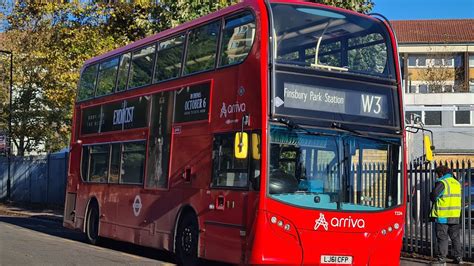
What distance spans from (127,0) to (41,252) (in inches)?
526

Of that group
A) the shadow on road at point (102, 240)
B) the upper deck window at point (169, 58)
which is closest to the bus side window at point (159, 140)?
the upper deck window at point (169, 58)

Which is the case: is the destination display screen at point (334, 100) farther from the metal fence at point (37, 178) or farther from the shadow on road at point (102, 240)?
the metal fence at point (37, 178)

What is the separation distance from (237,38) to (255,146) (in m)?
2.08

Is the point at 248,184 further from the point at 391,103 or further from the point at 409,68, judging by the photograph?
the point at 409,68

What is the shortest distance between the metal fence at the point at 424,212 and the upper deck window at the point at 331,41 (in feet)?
10.5

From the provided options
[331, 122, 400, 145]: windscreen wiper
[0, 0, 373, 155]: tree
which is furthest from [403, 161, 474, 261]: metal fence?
[0, 0, 373, 155]: tree

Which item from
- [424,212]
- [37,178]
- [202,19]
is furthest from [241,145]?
[37,178]

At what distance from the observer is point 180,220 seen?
11.4m

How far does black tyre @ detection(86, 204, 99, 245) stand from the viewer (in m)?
15.4

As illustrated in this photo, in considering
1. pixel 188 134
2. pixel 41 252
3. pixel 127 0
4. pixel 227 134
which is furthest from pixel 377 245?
pixel 127 0

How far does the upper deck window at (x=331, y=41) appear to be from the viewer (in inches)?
383

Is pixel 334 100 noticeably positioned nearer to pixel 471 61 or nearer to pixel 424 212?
pixel 424 212

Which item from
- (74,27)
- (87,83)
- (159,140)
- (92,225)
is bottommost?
(92,225)

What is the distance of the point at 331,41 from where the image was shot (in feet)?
33.6
